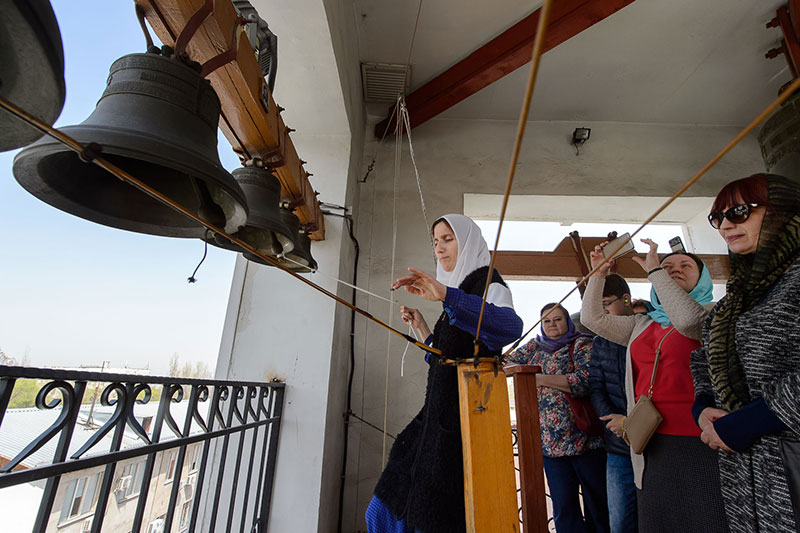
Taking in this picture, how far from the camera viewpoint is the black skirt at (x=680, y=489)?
88 cm

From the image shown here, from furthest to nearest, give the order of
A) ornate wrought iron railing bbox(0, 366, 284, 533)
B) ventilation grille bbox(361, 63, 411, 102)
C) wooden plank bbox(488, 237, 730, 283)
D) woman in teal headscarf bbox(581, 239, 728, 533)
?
1. wooden plank bbox(488, 237, 730, 283)
2. ventilation grille bbox(361, 63, 411, 102)
3. woman in teal headscarf bbox(581, 239, 728, 533)
4. ornate wrought iron railing bbox(0, 366, 284, 533)

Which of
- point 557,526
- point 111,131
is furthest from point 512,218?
point 111,131

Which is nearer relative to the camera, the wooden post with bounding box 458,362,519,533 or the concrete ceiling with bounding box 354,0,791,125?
the wooden post with bounding box 458,362,519,533

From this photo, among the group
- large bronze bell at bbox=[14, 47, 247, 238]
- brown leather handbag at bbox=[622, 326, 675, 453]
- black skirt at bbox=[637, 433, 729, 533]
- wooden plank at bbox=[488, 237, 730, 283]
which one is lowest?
black skirt at bbox=[637, 433, 729, 533]

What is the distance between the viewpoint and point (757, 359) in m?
0.75

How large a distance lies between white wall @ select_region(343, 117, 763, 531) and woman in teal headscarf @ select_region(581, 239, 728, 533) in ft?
3.92

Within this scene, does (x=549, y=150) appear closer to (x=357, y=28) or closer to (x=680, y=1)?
(x=680, y=1)

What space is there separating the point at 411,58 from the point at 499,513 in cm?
248

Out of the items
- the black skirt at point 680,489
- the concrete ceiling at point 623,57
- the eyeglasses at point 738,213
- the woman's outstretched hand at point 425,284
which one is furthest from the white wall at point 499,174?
the eyeglasses at point 738,213

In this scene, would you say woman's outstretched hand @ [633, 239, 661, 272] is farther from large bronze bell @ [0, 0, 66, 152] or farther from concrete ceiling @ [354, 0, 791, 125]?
concrete ceiling @ [354, 0, 791, 125]

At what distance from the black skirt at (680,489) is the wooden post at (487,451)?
0.55 metres

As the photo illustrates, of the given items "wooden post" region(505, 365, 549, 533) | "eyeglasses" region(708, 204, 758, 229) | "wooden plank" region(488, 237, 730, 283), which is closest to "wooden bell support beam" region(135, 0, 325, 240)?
"wooden post" region(505, 365, 549, 533)

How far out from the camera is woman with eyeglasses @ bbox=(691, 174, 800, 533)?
2.22 feet

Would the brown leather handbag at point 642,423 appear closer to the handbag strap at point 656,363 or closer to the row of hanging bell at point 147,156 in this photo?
the handbag strap at point 656,363
